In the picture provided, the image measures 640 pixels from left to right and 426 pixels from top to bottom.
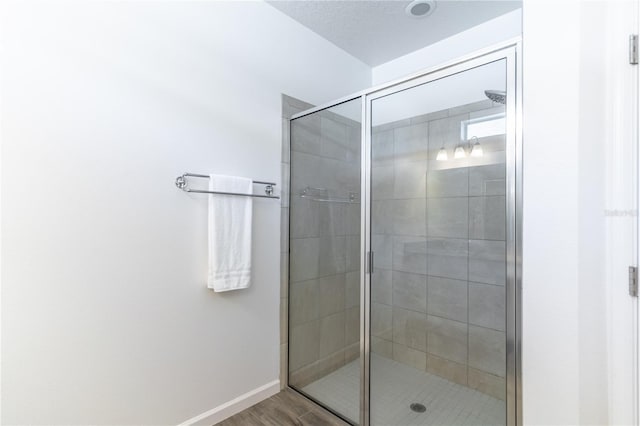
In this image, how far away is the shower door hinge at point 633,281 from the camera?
3.02ft

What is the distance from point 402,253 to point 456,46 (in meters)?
1.69

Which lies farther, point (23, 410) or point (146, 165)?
point (146, 165)

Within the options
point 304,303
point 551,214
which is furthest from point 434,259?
point 304,303

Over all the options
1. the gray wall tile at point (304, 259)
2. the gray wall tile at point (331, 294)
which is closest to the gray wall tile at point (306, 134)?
the gray wall tile at point (304, 259)

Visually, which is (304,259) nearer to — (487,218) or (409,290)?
(409,290)

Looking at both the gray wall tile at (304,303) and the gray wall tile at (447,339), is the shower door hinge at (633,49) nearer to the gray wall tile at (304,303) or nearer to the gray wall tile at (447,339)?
the gray wall tile at (447,339)

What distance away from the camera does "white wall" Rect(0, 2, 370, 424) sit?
1143 mm

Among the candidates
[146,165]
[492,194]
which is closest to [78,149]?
[146,165]

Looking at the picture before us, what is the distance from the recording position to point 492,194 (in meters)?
1.39

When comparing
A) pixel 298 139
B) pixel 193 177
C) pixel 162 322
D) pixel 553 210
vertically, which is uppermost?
pixel 298 139

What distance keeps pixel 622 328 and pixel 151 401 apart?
1.97 m

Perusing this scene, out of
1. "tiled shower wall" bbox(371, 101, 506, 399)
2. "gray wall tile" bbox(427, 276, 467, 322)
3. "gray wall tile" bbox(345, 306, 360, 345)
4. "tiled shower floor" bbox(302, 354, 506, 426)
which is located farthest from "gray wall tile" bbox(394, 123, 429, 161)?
"tiled shower floor" bbox(302, 354, 506, 426)

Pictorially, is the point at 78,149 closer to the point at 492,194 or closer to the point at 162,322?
the point at 162,322

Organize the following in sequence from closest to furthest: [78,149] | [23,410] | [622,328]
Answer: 1. [622,328]
2. [23,410]
3. [78,149]
